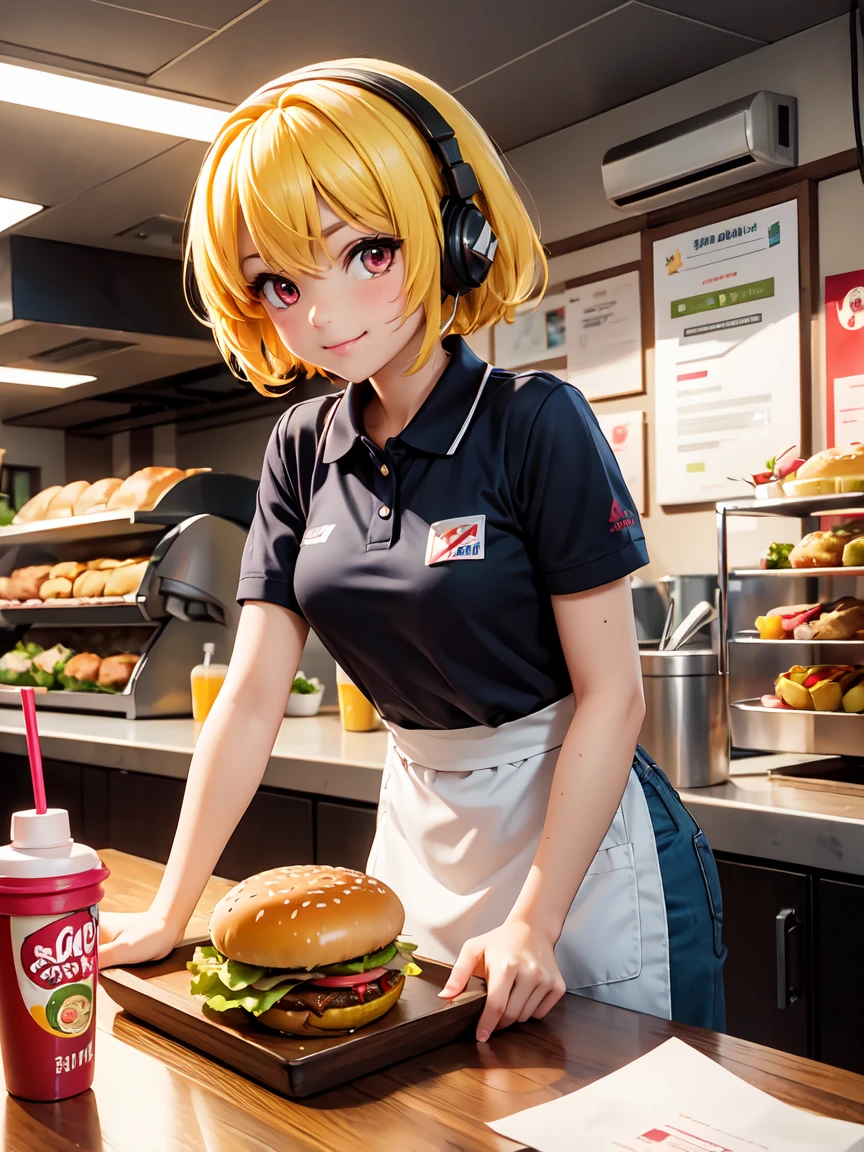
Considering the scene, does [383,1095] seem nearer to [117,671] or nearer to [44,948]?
[44,948]

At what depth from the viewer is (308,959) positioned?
0.85 metres

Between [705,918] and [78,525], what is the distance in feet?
9.14

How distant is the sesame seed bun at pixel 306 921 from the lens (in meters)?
0.86

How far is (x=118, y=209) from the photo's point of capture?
12.8 ft

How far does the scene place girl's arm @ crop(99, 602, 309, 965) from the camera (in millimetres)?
1088

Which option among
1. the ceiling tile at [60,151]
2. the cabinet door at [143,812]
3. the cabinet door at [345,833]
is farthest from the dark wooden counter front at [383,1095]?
the ceiling tile at [60,151]

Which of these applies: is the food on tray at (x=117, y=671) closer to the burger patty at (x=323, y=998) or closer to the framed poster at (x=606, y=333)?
the framed poster at (x=606, y=333)

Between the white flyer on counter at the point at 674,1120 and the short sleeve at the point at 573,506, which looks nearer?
the white flyer on counter at the point at 674,1120

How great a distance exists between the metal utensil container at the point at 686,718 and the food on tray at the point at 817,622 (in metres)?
0.19

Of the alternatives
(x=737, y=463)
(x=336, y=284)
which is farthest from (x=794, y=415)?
(x=336, y=284)

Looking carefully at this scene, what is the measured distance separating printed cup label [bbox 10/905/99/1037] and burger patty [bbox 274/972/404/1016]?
150 mm

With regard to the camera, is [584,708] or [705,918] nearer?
[584,708]

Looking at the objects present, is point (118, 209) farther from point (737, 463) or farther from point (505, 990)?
point (505, 990)

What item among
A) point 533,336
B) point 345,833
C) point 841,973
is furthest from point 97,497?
point 841,973
